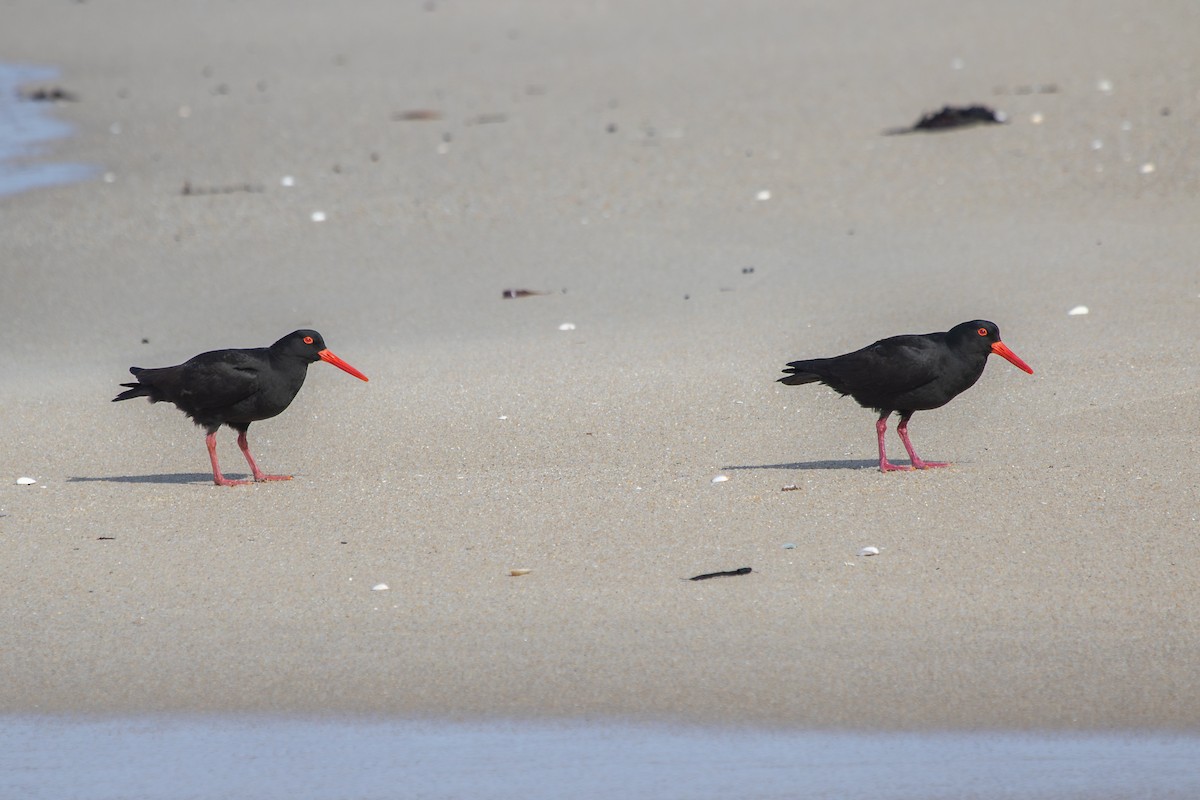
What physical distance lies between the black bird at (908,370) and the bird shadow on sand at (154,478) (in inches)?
96.2

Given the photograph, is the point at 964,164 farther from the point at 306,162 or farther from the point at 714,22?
the point at 714,22

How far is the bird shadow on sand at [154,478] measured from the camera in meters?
6.49

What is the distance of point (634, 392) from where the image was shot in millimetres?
7516

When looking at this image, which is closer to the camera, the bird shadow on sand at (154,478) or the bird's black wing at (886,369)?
the bird's black wing at (886,369)

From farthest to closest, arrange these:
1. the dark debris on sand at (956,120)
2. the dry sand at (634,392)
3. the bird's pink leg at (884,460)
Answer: the dark debris on sand at (956,120) < the bird's pink leg at (884,460) < the dry sand at (634,392)

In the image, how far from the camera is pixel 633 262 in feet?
32.0

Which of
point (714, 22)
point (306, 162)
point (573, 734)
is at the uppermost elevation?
point (714, 22)

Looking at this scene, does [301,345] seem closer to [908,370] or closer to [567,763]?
[908,370]

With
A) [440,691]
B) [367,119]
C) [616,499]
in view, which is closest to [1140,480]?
[616,499]

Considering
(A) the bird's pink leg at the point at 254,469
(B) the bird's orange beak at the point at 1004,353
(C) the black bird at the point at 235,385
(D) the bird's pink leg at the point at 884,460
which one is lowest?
(A) the bird's pink leg at the point at 254,469

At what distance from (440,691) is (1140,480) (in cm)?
284

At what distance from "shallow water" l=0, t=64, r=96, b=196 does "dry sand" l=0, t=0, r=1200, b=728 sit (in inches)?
13.7

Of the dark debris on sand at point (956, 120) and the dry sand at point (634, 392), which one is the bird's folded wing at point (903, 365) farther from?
the dark debris on sand at point (956, 120)

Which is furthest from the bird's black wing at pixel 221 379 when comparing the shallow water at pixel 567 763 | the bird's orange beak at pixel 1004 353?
the bird's orange beak at pixel 1004 353
